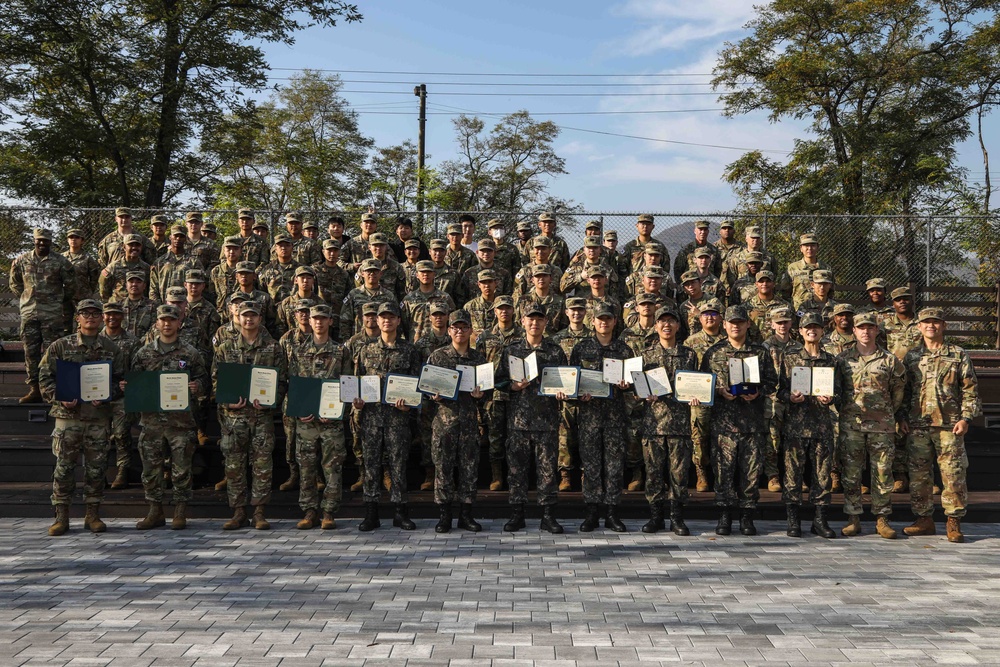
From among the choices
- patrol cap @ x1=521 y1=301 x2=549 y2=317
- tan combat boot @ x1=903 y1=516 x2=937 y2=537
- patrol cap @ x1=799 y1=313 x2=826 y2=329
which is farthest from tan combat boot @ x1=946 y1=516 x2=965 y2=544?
patrol cap @ x1=521 y1=301 x2=549 y2=317

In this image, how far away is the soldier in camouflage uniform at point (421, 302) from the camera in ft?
33.9

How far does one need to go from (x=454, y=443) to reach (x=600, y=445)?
154 centimetres

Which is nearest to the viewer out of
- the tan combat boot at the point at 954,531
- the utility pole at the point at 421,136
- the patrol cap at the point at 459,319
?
the tan combat boot at the point at 954,531

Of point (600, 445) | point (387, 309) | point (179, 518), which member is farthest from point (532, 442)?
point (179, 518)

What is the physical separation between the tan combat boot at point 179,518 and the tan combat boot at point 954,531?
7.82 meters

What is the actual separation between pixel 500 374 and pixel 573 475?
1839mm

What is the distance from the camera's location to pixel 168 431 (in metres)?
8.69

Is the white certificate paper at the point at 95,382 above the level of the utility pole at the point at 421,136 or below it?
below

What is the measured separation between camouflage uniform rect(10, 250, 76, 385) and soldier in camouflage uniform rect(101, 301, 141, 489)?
249 centimetres

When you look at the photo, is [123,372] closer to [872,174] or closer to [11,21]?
[11,21]

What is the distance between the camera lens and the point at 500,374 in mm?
8711

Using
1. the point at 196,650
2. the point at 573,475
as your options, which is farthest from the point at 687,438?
the point at 196,650

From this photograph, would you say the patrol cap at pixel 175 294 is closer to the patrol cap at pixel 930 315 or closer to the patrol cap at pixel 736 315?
the patrol cap at pixel 736 315

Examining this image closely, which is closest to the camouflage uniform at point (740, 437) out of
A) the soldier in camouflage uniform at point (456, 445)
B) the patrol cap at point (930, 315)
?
the patrol cap at point (930, 315)
